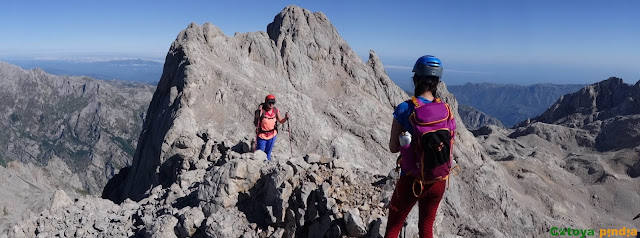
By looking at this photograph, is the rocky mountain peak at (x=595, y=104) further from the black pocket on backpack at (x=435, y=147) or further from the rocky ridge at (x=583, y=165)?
the black pocket on backpack at (x=435, y=147)

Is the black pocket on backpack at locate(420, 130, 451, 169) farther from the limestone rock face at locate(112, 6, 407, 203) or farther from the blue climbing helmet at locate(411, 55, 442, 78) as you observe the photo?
the limestone rock face at locate(112, 6, 407, 203)

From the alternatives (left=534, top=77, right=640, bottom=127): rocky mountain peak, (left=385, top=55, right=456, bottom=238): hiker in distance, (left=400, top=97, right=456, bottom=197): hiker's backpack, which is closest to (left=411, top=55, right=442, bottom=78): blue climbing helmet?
(left=385, top=55, right=456, bottom=238): hiker in distance

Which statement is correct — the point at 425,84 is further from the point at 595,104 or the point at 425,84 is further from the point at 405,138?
the point at 595,104

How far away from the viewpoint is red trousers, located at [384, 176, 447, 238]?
7.74 m

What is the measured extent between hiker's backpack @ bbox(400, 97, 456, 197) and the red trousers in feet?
1.00

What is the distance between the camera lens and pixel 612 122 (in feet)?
302

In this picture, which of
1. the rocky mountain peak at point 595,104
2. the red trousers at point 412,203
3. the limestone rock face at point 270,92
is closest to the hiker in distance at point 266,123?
the limestone rock face at point 270,92

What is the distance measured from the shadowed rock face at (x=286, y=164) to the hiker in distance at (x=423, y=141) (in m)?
2.72

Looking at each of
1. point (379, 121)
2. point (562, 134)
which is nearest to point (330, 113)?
point (379, 121)

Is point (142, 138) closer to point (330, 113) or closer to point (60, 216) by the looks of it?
point (330, 113)

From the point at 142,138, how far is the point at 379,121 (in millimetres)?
25767

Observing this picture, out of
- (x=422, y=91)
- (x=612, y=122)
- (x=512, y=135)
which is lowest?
(x=512, y=135)

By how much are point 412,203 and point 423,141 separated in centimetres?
178

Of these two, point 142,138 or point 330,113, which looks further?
point 330,113
